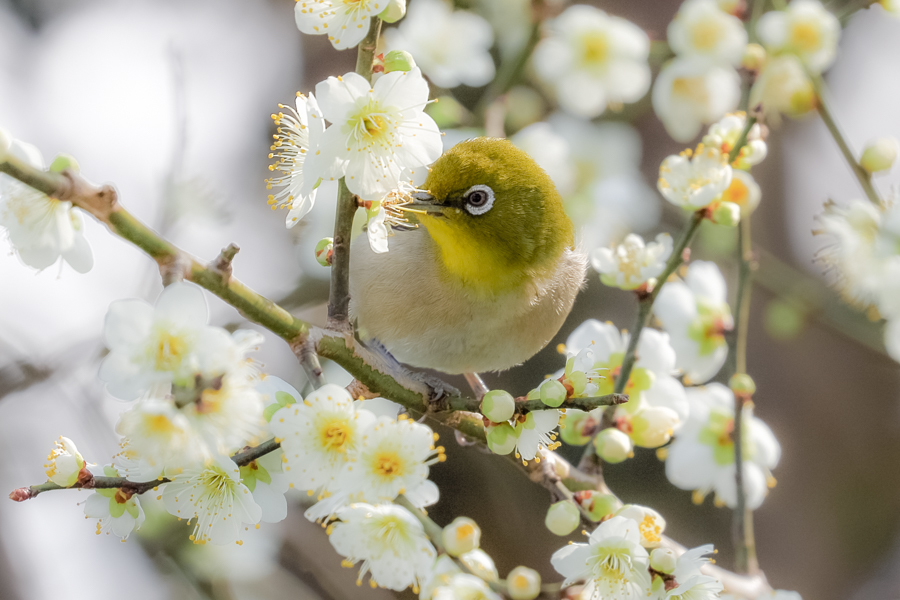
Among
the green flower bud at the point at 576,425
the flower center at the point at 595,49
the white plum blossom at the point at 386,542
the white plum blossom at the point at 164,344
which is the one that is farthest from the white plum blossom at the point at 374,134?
the flower center at the point at 595,49

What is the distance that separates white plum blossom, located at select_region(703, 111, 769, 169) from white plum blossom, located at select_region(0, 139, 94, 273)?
1.59 m

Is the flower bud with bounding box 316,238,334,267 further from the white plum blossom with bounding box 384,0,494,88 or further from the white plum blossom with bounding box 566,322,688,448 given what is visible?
the white plum blossom with bounding box 384,0,494,88

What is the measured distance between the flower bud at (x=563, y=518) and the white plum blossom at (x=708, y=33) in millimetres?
1775

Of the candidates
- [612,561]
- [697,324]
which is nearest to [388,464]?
[612,561]

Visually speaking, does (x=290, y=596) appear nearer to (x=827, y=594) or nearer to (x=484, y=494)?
(x=484, y=494)

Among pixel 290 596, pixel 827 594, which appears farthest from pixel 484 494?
pixel 827 594

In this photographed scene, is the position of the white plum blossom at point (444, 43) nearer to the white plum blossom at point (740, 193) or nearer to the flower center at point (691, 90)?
the flower center at point (691, 90)

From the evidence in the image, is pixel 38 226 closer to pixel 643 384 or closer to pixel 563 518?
pixel 563 518

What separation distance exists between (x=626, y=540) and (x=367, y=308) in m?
1.21

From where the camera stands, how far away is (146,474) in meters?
1.24

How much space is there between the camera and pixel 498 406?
4.19 ft

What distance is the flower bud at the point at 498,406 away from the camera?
128 centimetres

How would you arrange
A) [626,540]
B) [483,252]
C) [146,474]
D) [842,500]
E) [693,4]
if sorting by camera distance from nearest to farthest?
[146,474]
[626,540]
[483,252]
[693,4]
[842,500]

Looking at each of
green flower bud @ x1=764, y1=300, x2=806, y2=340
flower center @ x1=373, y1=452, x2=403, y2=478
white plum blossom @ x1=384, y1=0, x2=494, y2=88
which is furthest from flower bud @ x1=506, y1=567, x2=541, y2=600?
white plum blossom @ x1=384, y1=0, x2=494, y2=88
